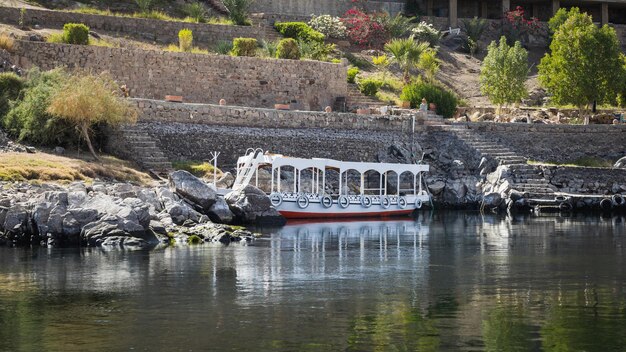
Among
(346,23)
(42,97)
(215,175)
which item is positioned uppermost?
(346,23)

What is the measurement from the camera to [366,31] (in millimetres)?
76750

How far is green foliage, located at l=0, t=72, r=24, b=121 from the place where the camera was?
5275 centimetres

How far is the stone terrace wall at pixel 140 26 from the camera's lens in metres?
63.7

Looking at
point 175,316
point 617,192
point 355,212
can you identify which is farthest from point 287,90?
point 175,316

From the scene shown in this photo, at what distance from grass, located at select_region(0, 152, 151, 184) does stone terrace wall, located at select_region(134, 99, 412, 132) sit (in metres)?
4.92

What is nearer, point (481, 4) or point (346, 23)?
point (346, 23)

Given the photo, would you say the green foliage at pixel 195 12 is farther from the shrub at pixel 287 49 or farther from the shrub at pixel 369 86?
the shrub at pixel 369 86

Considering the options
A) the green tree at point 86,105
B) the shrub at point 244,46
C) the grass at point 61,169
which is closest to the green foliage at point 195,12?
the shrub at point 244,46

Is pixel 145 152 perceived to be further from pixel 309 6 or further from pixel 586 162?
pixel 309 6

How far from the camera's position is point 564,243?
41375 millimetres

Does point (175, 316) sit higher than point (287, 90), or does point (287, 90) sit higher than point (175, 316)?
point (287, 90)

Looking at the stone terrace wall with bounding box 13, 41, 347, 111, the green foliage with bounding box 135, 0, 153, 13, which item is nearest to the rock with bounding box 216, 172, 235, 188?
the stone terrace wall with bounding box 13, 41, 347, 111

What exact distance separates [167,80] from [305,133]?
7261 millimetres

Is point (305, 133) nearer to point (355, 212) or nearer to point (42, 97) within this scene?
point (355, 212)
